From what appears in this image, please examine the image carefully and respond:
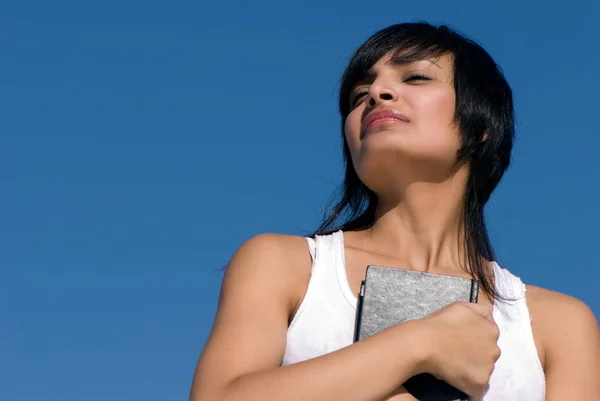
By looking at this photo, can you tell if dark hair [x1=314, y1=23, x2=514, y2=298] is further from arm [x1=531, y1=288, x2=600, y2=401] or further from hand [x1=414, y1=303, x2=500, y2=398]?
hand [x1=414, y1=303, x2=500, y2=398]

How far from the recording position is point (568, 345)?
187 inches

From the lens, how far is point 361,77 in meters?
5.59

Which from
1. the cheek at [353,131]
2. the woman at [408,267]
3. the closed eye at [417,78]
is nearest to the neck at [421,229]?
the woman at [408,267]

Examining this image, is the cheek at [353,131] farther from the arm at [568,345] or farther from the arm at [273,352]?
the arm at [568,345]

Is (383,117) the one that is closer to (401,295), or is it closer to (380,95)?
(380,95)

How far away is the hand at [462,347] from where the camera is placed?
3980 mm

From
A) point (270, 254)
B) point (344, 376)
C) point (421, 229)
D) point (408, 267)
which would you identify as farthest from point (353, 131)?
point (344, 376)

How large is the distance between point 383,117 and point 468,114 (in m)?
0.59

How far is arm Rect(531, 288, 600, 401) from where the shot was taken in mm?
4574

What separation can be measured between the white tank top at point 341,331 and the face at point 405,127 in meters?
0.61

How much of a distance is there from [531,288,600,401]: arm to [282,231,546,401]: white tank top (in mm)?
103

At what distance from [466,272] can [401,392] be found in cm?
136

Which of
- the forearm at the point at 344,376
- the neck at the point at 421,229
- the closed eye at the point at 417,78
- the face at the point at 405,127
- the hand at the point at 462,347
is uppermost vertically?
the closed eye at the point at 417,78

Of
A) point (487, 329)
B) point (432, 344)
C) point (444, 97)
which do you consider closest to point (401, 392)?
point (432, 344)
